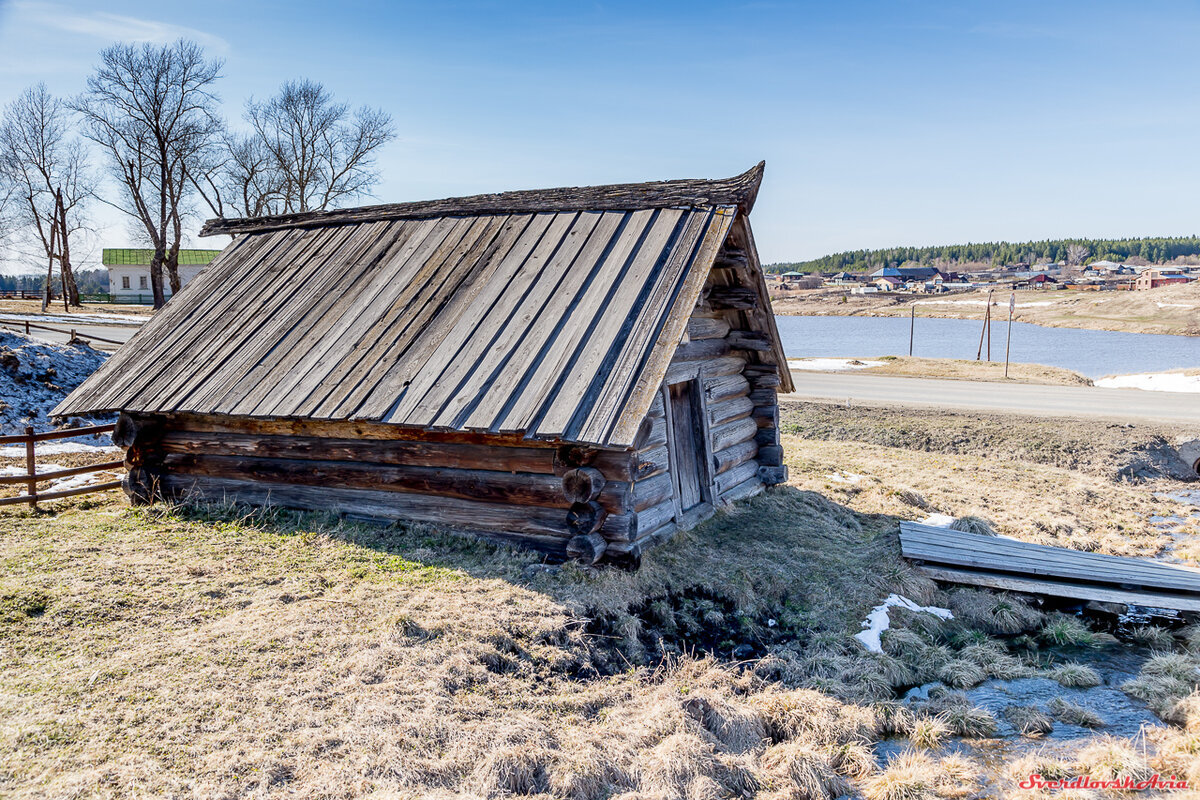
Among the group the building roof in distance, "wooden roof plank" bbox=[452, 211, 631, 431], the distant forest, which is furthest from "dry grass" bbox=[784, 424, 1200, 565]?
the distant forest

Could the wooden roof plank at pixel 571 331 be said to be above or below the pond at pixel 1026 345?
above

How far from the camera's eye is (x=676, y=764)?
5.18 metres

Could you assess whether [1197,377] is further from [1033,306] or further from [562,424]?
[1033,306]

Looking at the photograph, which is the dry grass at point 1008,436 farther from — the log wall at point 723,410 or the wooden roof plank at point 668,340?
the wooden roof plank at point 668,340

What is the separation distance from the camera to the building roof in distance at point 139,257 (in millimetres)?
69625

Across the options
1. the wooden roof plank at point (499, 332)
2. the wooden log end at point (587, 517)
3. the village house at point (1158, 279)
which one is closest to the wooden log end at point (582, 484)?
the wooden log end at point (587, 517)

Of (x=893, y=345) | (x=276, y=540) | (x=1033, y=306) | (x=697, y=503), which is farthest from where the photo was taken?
(x=1033, y=306)

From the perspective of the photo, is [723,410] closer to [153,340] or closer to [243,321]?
[243,321]

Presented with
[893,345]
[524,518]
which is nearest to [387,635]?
[524,518]

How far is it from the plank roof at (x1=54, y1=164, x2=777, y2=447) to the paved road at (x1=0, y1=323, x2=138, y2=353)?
55.4 ft

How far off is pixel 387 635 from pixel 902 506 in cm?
884

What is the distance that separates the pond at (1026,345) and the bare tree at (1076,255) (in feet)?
419

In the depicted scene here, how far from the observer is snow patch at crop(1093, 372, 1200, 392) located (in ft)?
82.1

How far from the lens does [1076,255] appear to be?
586 feet
